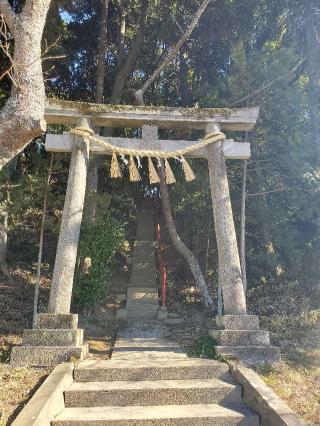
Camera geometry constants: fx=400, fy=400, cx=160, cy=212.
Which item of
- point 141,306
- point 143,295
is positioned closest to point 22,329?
point 141,306

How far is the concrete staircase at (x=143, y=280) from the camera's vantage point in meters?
9.94

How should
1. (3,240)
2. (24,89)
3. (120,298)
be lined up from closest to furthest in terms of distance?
(24,89) → (3,240) → (120,298)

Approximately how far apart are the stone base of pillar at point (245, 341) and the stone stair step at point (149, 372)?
1.59 feet

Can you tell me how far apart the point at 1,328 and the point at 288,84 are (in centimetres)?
854

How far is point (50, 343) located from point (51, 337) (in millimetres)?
80

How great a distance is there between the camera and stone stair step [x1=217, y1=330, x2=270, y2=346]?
577 cm

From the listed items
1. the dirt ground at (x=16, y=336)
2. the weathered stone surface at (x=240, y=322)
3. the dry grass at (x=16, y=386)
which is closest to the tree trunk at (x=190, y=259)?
the dirt ground at (x=16, y=336)

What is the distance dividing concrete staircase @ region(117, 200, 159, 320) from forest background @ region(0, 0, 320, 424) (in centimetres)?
76

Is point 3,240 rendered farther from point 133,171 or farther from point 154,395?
point 154,395

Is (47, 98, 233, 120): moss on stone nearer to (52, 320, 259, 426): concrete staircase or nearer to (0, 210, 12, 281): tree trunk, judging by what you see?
(0, 210, 12, 281): tree trunk

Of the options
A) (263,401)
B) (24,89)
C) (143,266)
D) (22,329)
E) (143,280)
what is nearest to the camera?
(263,401)

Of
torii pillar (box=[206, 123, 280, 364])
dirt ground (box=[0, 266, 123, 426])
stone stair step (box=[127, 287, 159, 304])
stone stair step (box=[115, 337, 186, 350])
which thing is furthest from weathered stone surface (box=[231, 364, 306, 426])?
stone stair step (box=[127, 287, 159, 304])

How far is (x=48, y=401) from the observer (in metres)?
3.87

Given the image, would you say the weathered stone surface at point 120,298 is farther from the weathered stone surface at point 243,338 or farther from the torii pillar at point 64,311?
the weathered stone surface at point 243,338
